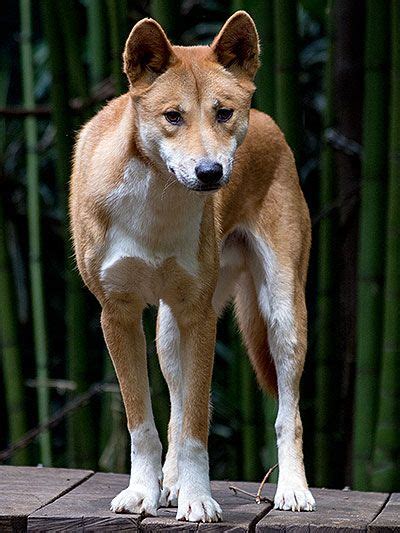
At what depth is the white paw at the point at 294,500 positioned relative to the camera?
2943mm

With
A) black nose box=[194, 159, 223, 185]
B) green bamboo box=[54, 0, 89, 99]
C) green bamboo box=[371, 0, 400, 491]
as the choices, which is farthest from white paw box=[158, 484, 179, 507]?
green bamboo box=[54, 0, 89, 99]

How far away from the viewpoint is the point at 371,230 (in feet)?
12.5

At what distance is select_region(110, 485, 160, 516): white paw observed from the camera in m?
2.76

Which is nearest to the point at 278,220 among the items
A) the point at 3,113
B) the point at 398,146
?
the point at 398,146

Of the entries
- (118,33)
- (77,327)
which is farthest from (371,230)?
(77,327)

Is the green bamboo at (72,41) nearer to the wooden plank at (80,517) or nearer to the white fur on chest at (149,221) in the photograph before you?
the white fur on chest at (149,221)

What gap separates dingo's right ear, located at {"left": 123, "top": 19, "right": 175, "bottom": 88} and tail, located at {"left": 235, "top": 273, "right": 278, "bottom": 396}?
0.92 meters

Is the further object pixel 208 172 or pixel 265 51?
pixel 265 51

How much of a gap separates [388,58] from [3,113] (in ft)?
4.91

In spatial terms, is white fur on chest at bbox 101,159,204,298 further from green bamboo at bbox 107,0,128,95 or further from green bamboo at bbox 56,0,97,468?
green bamboo at bbox 56,0,97,468

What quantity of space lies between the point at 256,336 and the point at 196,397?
630 millimetres

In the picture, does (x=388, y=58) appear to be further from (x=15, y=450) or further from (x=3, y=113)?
(x=15, y=450)

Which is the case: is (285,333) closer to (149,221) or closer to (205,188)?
(149,221)

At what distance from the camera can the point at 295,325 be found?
10.8 ft
